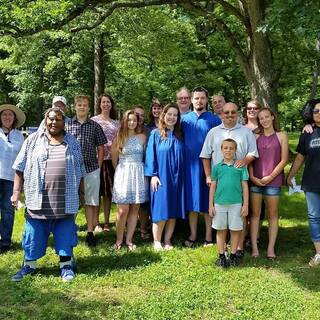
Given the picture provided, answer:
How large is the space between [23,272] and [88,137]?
6.70 feet

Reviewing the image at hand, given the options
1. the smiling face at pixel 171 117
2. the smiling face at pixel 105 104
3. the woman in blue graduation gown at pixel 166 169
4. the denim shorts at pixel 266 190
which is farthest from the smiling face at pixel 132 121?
the denim shorts at pixel 266 190

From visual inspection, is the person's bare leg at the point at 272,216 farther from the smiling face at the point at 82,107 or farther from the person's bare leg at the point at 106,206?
the smiling face at the point at 82,107

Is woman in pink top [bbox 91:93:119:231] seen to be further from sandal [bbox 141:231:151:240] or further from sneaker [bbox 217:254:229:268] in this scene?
sneaker [bbox 217:254:229:268]

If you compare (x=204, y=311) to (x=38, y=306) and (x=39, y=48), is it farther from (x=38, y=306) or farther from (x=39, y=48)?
(x=39, y=48)

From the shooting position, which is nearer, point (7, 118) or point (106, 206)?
point (7, 118)

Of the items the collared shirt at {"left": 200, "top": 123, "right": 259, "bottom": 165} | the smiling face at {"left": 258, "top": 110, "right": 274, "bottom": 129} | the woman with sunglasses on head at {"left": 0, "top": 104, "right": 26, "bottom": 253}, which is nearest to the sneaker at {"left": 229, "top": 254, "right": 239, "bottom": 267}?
the collared shirt at {"left": 200, "top": 123, "right": 259, "bottom": 165}

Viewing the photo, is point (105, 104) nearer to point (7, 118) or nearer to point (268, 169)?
point (7, 118)

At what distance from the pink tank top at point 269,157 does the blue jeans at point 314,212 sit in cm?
43

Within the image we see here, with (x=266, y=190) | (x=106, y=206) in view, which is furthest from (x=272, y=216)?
(x=106, y=206)

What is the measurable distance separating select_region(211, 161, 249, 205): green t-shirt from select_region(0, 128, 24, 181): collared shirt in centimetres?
287

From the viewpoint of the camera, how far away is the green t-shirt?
5.90 meters

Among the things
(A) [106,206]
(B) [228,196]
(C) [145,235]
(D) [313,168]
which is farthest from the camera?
(A) [106,206]

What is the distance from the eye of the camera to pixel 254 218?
6395mm

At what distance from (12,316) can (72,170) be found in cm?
177
